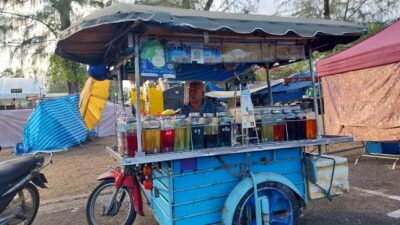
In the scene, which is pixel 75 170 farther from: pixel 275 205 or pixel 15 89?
pixel 15 89

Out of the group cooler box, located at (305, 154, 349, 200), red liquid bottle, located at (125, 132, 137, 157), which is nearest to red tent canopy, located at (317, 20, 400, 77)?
cooler box, located at (305, 154, 349, 200)

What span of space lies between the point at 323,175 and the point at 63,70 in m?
12.0

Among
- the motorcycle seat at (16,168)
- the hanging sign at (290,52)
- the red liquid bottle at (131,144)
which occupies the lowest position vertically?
the motorcycle seat at (16,168)

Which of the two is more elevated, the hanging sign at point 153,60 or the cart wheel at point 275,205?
the hanging sign at point 153,60

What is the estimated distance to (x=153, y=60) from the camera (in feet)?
10.5

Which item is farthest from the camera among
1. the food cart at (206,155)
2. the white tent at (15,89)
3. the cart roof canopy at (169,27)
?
the white tent at (15,89)

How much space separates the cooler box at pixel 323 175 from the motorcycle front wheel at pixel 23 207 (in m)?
3.39

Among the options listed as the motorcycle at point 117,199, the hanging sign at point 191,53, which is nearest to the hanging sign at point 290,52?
the hanging sign at point 191,53

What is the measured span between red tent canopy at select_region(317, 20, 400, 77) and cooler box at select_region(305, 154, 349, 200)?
346 centimetres

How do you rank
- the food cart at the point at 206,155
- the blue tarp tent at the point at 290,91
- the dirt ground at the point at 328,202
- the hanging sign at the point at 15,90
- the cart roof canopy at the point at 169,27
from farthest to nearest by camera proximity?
the hanging sign at the point at 15,90, the blue tarp tent at the point at 290,91, the dirt ground at the point at 328,202, the food cart at the point at 206,155, the cart roof canopy at the point at 169,27

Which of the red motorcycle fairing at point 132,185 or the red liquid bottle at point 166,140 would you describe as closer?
the red liquid bottle at point 166,140

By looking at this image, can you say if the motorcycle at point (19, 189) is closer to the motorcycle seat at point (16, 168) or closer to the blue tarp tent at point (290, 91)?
the motorcycle seat at point (16, 168)

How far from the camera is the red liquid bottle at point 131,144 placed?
311 centimetres

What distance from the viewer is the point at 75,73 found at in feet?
45.9
